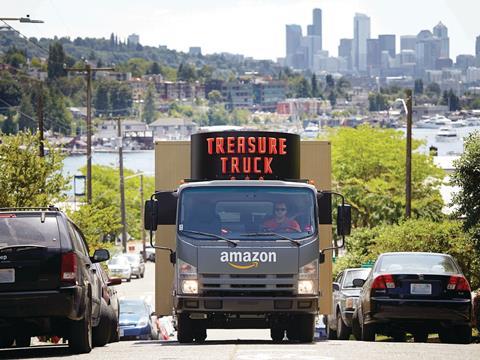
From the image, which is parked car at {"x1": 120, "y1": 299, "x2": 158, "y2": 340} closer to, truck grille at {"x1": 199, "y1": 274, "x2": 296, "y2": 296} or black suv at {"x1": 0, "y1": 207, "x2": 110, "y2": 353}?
truck grille at {"x1": 199, "y1": 274, "x2": 296, "y2": 296}

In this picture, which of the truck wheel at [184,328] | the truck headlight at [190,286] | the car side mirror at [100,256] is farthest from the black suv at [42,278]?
the truck wheel at [184,328]

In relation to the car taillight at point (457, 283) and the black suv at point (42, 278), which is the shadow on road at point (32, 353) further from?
the car taillight at point (457, 283)

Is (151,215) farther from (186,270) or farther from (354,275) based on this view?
(354,275)

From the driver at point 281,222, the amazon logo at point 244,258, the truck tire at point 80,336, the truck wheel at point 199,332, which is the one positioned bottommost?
the truck wheel at point 199,332

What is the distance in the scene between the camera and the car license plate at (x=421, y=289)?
841 inches

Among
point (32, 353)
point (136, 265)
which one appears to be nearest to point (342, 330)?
point (32, 353)

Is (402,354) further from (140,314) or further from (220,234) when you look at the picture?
(140,314)

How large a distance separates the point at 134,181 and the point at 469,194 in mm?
128322

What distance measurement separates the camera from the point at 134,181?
15762cm

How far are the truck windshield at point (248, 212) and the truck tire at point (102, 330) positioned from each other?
178 cm

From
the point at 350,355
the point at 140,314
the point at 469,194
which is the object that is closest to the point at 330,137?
the point at 140,314

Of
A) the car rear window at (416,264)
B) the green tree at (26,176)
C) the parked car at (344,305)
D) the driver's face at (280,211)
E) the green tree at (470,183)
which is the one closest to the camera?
the driver's face at (280,211)

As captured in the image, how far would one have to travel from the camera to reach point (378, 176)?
78.9 m

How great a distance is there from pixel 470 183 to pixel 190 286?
457 inches
